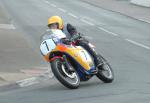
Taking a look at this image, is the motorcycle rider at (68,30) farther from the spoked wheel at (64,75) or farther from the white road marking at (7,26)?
the white road marking at (7,26)

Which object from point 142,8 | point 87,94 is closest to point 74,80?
point 87,94

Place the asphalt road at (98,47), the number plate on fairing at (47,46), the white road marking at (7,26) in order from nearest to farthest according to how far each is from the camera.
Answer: the asphalt road at (98,47)
the number plate on fairing at (47,46)
the white road marking at (7,26)

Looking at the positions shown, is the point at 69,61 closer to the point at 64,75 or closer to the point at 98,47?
the point at 64,75

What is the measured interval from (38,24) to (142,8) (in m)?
12.0

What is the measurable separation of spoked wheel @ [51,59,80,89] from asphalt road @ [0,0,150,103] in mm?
161

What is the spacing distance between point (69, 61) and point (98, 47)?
848cm

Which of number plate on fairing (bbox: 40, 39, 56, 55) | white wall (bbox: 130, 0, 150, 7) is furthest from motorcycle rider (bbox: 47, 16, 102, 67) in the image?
white wall (bbox: 130, 0, 150, 7)

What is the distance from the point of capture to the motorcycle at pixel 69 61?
12008mm

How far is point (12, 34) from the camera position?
23.8 meters

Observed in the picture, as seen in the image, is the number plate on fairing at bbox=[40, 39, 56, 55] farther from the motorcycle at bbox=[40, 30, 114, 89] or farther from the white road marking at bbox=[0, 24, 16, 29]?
the white road marking at bbox=[0, 24, 16, 29]

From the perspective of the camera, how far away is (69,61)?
40.6ft

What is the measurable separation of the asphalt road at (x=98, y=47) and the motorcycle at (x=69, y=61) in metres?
0.21

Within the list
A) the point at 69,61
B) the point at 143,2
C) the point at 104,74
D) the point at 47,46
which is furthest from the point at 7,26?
the point at 143,2

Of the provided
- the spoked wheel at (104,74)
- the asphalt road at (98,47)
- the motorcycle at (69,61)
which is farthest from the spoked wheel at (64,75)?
the spoked wheel at (104,74)
